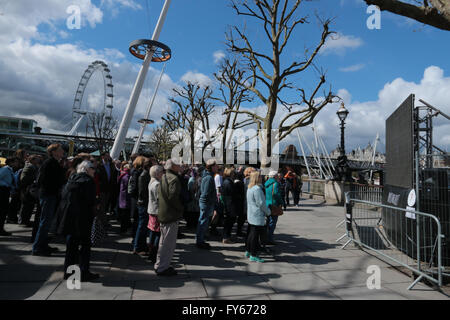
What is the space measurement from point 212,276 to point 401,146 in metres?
6.16

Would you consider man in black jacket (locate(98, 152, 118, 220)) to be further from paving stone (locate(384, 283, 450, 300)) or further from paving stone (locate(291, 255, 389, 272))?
paving stone (locate(384, 283, 450, 300))

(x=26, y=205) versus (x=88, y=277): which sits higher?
(x=26, y=205)

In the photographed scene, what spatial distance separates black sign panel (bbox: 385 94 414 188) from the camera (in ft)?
21.2

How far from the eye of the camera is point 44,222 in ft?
17.2

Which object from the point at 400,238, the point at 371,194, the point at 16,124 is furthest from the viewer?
the point at 16,124

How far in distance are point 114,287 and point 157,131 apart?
47.2 meters

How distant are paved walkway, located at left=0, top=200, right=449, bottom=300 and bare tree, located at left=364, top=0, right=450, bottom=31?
469 centimetres

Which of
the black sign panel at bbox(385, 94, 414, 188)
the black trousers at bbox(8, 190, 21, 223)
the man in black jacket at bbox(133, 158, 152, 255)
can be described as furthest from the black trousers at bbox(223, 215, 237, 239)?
the black trousers at bbox(8, 190, 21, 223)

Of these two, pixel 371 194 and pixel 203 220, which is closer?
pixel 203 220

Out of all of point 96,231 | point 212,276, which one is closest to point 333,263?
point 212,276

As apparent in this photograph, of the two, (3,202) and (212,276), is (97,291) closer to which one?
(212,276)
